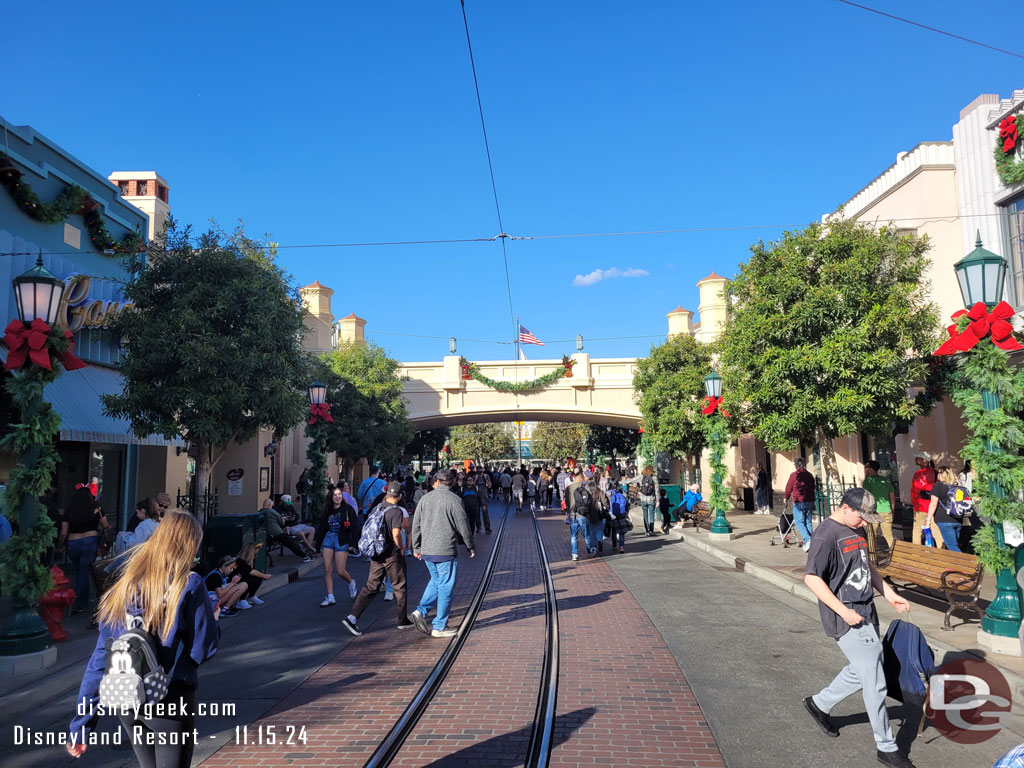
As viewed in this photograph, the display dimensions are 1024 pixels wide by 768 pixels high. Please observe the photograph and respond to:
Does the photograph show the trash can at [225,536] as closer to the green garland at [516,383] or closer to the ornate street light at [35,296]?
the ornate street light at [35,296]

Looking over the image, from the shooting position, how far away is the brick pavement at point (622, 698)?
179 inches

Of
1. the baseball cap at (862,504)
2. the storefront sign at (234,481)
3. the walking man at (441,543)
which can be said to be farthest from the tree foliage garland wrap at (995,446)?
the storefront sign at (234,481)

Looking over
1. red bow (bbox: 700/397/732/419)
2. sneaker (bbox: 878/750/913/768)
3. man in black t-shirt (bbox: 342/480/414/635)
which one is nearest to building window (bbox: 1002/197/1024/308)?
red bow (bbox: 700/397/732/419)

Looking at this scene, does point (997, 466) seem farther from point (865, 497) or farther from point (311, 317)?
point (311, 317)

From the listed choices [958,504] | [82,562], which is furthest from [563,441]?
[82,562]

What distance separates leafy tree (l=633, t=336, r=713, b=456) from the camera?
2364cm

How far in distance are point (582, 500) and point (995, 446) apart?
7.75 metres

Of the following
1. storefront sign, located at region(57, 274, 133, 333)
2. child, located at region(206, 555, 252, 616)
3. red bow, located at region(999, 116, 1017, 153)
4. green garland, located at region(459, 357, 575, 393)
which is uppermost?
red bow, located at region(999, 116, 1017, 153)

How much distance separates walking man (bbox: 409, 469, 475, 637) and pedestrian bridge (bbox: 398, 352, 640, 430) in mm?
24637

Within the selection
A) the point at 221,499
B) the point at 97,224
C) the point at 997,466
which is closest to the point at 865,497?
the point at 997,466

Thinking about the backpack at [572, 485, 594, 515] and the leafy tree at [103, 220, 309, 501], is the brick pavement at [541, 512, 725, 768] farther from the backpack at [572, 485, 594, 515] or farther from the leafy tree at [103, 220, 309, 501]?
the leafy tree at [103, 220, 309, 501]

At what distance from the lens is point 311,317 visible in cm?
3180

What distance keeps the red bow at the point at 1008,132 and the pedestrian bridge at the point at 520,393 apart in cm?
2056

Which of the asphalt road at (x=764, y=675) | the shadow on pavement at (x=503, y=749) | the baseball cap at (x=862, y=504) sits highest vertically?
the baseball cap at (x=862, y=504)
